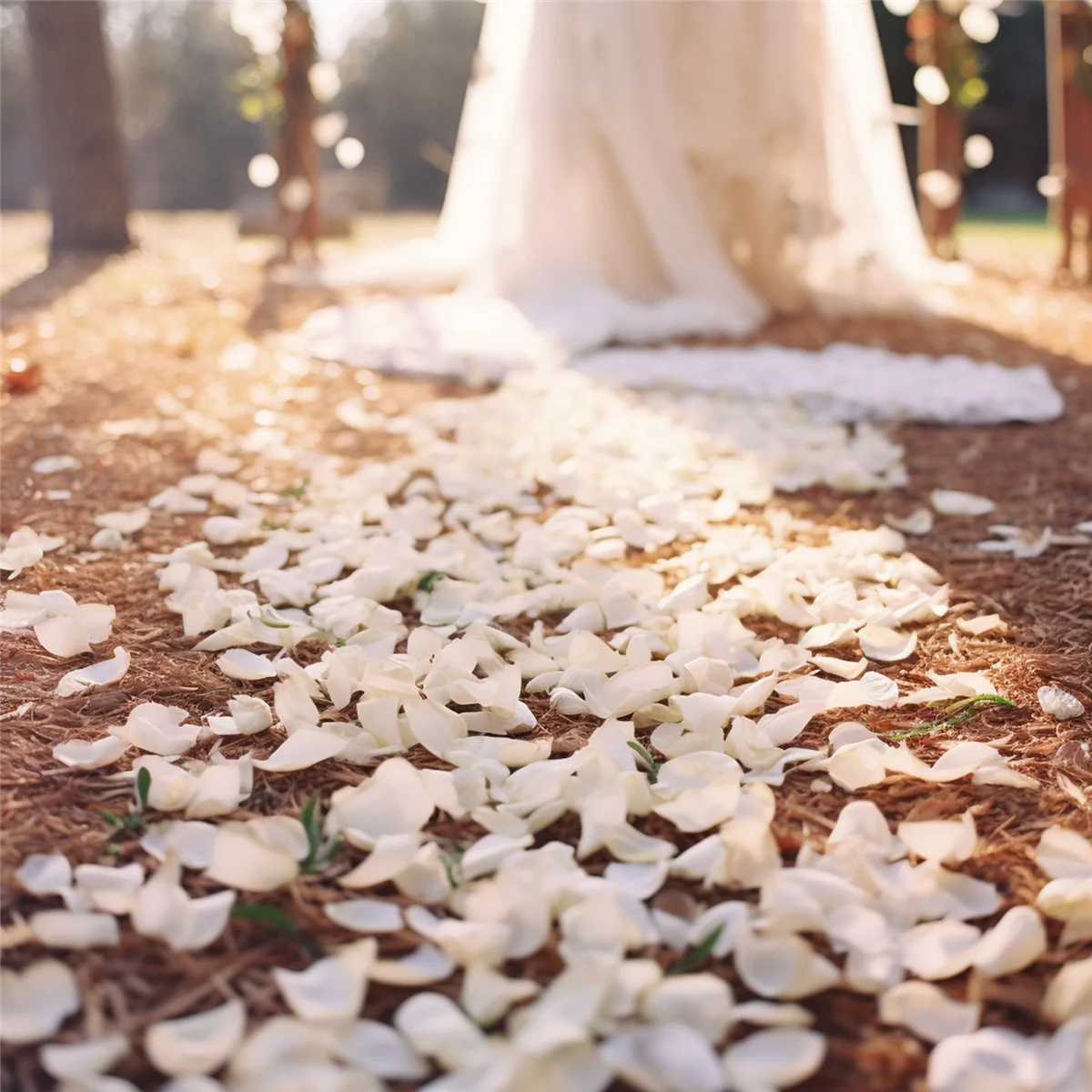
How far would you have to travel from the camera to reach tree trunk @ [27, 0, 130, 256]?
5.19 meters

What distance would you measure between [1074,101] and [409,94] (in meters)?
13.2

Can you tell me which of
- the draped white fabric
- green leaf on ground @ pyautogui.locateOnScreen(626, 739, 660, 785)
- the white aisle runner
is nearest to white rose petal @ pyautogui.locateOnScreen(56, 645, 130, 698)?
green leaf on ground @ pyautogui.locateOnScreen(626, 739, 660, 785)

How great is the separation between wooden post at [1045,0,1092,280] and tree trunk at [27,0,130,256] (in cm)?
446

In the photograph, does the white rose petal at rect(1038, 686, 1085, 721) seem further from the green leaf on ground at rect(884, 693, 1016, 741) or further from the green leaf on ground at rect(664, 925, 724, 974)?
the green leaf on ground at rect(664, 925, 724, 974)

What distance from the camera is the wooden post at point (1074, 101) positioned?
4.81m

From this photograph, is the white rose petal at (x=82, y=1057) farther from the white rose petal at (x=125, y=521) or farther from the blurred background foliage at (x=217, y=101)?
the blurred background foliage at (x=217, y=101)

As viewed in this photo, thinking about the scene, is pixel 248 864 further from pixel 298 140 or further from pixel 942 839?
pixel 298 140

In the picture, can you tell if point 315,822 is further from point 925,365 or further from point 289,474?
point 925,365

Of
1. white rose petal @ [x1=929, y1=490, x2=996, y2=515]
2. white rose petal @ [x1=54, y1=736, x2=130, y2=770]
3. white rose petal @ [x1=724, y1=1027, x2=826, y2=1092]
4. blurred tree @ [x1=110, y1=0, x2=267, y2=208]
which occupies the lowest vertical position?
white rose petal @ [x1=929, y1=490, x2=996, y2=515]

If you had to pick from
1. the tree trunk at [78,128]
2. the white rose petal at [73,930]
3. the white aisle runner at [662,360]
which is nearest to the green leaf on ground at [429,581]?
the white rose petal at [73,930]

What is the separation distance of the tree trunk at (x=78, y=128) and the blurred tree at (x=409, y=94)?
10502 millimetres

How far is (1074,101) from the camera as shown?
484cm

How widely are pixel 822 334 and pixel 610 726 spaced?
296cm

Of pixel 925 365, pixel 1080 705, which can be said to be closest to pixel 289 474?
pixel 1080 705
